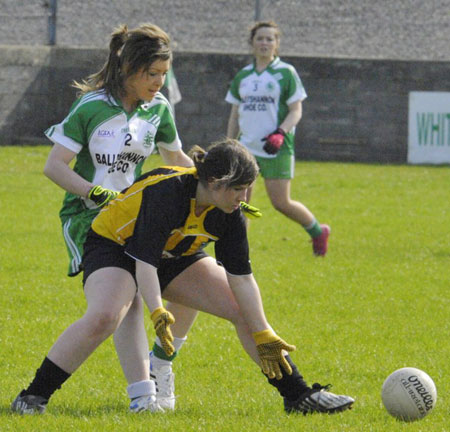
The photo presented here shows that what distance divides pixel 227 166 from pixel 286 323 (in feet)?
8.80

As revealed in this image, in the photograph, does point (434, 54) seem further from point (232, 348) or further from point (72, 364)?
point (72, 364)

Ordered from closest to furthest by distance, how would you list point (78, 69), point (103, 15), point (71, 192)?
point (71, 192) < point (78, 69) < point (103, 15)

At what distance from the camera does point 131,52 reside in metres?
4.60

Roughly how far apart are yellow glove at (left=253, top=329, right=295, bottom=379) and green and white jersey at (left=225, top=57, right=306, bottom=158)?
16.0 ft

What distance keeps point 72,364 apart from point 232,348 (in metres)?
1.80

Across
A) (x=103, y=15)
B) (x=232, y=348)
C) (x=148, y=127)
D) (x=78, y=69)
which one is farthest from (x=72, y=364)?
(x=103, y=15)

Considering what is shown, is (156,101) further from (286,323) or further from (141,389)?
(286,323)

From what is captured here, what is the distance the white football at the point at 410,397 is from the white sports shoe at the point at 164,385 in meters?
0.97

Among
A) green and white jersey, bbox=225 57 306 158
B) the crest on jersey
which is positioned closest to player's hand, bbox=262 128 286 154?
green and white jersey, bbox=225 57 306 158

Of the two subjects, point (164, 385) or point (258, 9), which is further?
point (258, 9)

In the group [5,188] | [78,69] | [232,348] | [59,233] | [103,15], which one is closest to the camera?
[232,348]

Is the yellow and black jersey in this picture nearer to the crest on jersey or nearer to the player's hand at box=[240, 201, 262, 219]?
the player's hand at box=[240, 201, 262, 219]

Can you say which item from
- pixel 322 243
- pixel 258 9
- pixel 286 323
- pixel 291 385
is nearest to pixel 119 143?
pixel 291 385

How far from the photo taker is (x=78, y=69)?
18.0m
